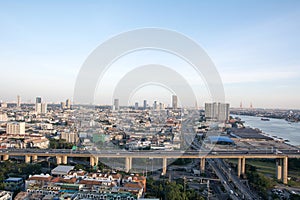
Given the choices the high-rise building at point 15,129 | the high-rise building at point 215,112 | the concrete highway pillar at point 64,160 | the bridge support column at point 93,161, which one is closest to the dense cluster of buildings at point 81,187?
the bridge support column at point 93,161

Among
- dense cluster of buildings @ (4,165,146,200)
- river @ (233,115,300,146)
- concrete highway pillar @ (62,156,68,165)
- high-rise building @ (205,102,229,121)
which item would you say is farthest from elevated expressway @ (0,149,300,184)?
high-rise building @ (205,102,229,121)

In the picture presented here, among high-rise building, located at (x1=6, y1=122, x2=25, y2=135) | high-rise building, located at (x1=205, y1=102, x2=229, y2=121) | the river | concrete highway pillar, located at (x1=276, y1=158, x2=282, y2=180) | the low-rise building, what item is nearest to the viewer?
the low-rise building

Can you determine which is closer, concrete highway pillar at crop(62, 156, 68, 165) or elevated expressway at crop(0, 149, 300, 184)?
elevated expressway at crop(0, 149, 300, 184)

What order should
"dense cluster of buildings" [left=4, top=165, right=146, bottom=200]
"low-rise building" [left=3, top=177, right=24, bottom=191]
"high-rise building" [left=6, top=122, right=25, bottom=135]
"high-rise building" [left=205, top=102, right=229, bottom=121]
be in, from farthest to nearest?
"high-rise building" [left=205, top=102, right=229, bottom=121], "high-rise building" [left=6, top=122, right=25, bottom=135], "low-rise building" [left=3, top=177, right=24, bottom=191], "dense cluster of buildings" [left=4, top=165, right=146, bottom=200]

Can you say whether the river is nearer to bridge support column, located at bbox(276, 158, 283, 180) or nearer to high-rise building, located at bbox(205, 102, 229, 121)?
high-rise building, located at bbox(205, 102, 229, 121)

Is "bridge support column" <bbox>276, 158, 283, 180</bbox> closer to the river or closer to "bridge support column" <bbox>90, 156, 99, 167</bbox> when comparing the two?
"bridge support column" <bbox>90, 156, 99, 167</bbox>

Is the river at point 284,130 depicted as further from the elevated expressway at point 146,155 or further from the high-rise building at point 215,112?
the elevated expressway at point 146,155

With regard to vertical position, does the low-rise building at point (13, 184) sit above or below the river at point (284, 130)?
above

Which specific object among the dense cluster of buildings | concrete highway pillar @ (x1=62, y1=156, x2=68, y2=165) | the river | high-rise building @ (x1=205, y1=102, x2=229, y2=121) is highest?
high-rise building @ (x1=205, y1=102, x2=229, y2=121)

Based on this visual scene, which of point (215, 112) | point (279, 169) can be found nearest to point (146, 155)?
point (279, 169)

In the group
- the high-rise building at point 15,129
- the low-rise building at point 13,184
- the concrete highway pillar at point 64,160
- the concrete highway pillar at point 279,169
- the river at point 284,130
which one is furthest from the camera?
the river at point 284,130

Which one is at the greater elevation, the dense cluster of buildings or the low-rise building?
the dense cluster of buildings

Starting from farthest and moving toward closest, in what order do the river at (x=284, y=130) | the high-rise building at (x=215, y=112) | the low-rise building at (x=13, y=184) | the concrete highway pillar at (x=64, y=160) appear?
the high-rise building at (x=215, y=112) < the river at (x=284, y=130) < the concrete highway pillar at (x=64, y=160) < the low-rise building at (x=13, y=184)
